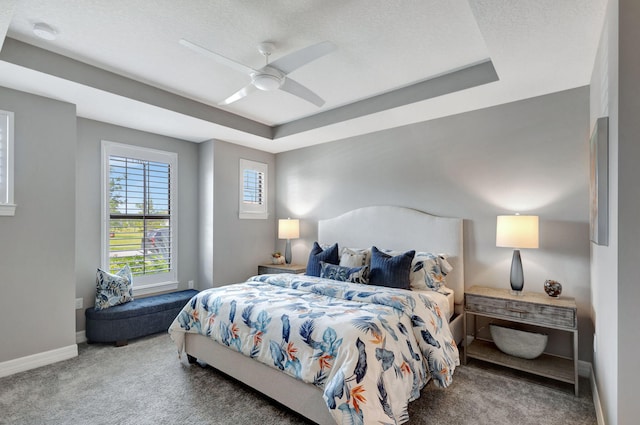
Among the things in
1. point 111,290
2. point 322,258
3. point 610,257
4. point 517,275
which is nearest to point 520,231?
point 517,275

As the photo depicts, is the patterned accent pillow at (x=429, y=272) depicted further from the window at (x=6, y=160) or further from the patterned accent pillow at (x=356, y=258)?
the window at (x=6, y=160)

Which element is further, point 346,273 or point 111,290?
point 111,290

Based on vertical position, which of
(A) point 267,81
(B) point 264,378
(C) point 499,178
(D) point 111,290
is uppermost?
(A) point 267,81

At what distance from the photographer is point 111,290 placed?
11.8 feet

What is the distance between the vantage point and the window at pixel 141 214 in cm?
384

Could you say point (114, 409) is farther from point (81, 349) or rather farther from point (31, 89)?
point (31, 89)

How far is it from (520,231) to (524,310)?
2.23ft

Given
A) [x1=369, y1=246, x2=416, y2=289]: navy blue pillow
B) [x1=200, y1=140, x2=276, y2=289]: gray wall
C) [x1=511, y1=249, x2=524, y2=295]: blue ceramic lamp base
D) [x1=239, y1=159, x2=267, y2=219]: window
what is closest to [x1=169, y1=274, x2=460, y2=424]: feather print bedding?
[x1=369, y1=246, x2=416, y2=289]: navy blue pillow

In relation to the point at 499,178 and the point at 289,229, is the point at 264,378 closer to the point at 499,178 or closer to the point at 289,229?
the point at 289,229

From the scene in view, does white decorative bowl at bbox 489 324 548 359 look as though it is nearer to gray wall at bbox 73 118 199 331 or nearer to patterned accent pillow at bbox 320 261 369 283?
patterned accent pillow at bbox 320 261 369 283

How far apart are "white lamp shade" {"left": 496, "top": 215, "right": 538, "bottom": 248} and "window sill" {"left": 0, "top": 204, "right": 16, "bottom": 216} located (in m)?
4.47

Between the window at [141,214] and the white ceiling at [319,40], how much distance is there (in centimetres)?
64

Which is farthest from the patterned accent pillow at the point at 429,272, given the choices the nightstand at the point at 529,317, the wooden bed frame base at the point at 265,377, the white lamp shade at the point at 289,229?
the white lamp shade at the point at 289,229

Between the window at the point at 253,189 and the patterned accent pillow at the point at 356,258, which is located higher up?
the window at the point at 253,189
